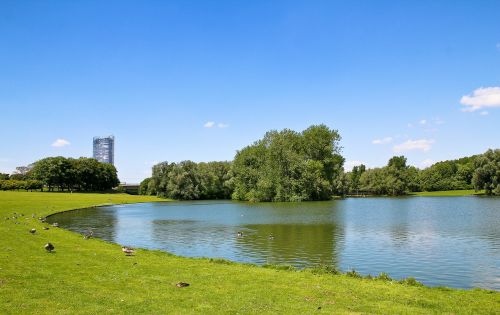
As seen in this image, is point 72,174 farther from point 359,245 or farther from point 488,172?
point 488,172

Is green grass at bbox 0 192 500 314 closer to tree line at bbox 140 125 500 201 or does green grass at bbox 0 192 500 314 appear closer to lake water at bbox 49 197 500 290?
lake water at bbox 49 197 500 290

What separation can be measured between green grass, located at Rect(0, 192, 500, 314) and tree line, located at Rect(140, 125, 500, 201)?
95.7 metres

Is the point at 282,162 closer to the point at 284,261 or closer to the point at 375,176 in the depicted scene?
the point at 375,176

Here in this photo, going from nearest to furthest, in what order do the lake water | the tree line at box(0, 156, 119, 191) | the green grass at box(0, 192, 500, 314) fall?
the green grass at box(0, 192, 500, 314)
the lake water
the tree line at box(0, 156, 119, 191)

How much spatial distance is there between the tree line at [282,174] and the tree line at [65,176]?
749 inches

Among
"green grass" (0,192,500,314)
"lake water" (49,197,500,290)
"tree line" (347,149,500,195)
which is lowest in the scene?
"lake water" (49,197,500,290)

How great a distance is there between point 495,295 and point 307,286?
7.35 m

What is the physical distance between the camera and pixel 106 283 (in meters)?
17.0

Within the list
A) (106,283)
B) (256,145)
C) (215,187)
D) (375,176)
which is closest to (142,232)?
(106,283)

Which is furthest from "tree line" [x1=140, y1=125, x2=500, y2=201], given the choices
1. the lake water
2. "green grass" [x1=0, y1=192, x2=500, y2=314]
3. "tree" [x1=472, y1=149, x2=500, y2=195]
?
"green grass" [x1=0, y1=192, x2=500, y2=314]

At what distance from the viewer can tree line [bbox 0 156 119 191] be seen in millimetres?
147125

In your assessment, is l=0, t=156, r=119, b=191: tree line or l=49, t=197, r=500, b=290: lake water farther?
l=0, t=156, r=119, b=191: tree line

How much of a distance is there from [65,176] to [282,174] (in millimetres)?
86022

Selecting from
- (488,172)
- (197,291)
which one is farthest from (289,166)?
(197,291)
